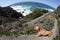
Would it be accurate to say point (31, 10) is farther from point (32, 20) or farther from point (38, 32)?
point (38, 32)

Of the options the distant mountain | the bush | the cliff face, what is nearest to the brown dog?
the bush

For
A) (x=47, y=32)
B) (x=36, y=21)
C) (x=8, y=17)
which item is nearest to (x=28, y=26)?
(x=36, y=21)

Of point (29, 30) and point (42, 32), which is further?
point (29, 30)

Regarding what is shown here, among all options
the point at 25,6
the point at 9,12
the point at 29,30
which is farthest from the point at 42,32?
the point at 9,12

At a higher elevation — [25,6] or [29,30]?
[25,6]

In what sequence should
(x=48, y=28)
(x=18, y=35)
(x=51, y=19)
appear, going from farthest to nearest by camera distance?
(x=51, y=19)
(x=48, y=28)
(x=18, y=35)

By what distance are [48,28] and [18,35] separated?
1.25 metres

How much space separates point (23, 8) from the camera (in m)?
9.27

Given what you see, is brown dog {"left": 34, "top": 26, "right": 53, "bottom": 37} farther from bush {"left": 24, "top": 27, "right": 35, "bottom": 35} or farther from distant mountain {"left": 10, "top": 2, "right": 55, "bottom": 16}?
distant mountain {"left": 10, "top": 2, "right": 55, "bottom": 16}

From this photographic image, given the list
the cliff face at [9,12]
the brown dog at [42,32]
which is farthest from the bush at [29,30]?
the cliff face at [9,12]

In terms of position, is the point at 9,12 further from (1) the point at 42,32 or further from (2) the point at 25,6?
(1) the point at 42,32

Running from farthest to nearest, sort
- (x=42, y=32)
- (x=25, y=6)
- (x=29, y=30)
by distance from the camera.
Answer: (x=25, y=6) < (x=29, y=30) < (x=42, y=32)

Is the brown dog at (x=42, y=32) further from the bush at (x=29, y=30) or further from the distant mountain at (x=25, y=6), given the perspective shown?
the distant mountain at (x=25, y=6)

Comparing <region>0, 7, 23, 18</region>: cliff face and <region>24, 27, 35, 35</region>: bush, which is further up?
<region>0, 7, 23, 18</region>: cliff face
